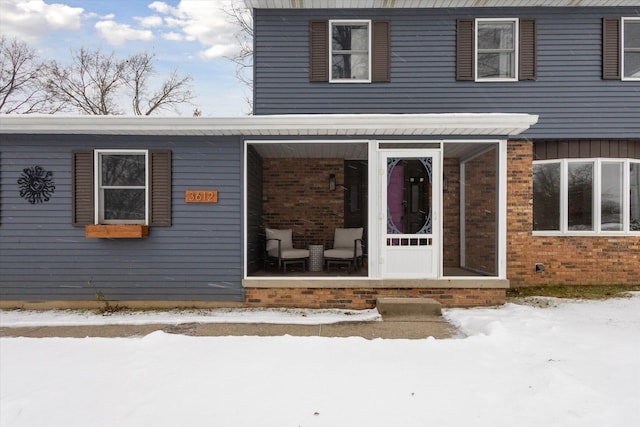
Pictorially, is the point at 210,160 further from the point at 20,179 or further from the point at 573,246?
the point at 573,246

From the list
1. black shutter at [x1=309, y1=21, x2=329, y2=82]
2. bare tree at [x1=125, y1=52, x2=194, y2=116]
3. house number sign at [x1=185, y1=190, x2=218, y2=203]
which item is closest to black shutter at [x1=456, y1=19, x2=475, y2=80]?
black shutter at [x1=309, y1=21, x2=329, y2=82]

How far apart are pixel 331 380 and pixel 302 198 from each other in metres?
5.89

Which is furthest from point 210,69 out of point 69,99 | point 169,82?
point 69,99

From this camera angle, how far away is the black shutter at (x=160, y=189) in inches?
252

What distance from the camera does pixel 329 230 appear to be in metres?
9.24

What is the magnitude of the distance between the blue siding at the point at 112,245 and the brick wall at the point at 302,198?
2.82 metres

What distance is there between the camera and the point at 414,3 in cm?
820

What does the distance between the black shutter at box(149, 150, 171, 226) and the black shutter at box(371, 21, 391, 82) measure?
4.37m

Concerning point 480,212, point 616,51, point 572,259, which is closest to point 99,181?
point 480,212

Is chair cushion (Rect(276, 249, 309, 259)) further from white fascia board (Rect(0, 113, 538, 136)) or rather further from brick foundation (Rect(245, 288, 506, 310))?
white fascia board (Rect(0, 113, 538, 136))

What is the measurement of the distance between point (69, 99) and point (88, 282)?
17619mm

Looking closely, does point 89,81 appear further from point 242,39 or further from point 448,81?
point 448,81

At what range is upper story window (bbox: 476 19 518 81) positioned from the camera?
8273 millimetres

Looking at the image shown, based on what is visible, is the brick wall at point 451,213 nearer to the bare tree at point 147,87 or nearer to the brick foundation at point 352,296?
the brick foundation at point 352,296
